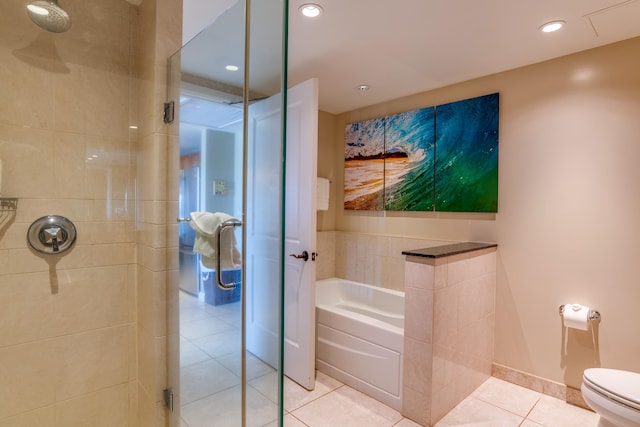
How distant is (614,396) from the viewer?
1615 mm

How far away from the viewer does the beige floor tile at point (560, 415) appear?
2057 millimetres

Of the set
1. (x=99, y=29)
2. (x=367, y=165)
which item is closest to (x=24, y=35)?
(x=99, y=29)

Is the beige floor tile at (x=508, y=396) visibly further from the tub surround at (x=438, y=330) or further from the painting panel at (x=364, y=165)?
the painting panel at (x=364, y=165)

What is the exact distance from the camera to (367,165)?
3.38m

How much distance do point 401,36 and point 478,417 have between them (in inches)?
95.0

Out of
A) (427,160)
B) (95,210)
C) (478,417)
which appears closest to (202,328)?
(95,210)

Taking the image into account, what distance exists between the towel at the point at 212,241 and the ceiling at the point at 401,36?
0.57 m

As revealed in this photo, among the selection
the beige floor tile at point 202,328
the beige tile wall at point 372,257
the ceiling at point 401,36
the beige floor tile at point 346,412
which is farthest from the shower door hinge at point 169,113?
the beige tile wall at point 372,257

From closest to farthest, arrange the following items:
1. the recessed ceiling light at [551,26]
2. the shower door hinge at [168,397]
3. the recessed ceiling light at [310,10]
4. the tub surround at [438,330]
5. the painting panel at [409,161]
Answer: the shower door hinge at [168,397], the recessed ceiling light at [310,10], the recessed ceiling light at [551,26], the tub surround at [438,330], the painting panel at [409,161]

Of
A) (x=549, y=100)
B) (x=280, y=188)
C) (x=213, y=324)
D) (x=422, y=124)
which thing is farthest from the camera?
(x=422, y=124)

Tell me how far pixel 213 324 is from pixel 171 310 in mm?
242

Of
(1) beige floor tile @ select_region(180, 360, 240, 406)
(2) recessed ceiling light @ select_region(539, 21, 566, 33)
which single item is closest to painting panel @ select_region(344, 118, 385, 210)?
(2) recessed ceiling light @ select_region(539, 21, 566, 33)

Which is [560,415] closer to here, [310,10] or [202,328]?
[202,328]

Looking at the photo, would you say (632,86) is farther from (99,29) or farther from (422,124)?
(99,29)
